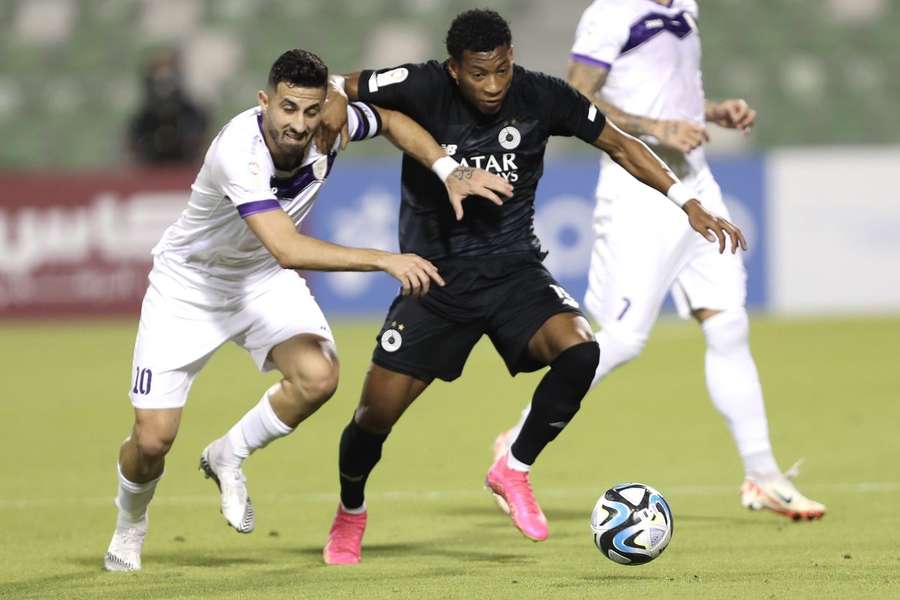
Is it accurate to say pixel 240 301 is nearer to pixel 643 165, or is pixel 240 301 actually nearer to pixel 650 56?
pixel 643 165

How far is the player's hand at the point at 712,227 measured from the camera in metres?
6.61

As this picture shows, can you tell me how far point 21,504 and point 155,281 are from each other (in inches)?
88.7

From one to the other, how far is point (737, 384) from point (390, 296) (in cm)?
992

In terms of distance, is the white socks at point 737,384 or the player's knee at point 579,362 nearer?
the player's knee at point 579,362

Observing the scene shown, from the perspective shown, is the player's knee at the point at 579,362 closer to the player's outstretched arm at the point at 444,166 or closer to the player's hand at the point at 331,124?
the player's outstretched arm at the point at 444,166

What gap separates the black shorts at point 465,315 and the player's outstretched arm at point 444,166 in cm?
35

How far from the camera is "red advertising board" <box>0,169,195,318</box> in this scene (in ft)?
57.8

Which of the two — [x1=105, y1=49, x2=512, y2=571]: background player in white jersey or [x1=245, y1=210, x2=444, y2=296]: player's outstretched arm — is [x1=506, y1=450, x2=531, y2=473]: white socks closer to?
[x1=105, y1=49, x2=512, y2=571]: background player in white jersey

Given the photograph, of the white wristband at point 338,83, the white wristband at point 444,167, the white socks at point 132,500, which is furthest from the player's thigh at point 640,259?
the white socks at point 132,500

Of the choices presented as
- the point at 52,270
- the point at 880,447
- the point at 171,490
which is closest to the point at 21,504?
the point at 171,490

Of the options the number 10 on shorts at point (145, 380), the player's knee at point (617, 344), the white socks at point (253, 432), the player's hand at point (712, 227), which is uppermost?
the player's hand at point (712, 227)

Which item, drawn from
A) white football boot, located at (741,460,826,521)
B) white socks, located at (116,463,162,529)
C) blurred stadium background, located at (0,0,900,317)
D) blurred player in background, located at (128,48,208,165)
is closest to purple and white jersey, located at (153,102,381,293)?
white socks, located at (116,463,162,529)

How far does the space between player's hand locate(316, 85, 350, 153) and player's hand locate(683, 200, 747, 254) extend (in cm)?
142

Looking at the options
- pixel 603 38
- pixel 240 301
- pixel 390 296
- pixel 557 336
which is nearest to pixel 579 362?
pixel 557 336
